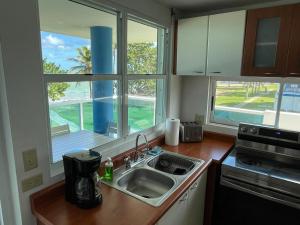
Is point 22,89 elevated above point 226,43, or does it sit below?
below

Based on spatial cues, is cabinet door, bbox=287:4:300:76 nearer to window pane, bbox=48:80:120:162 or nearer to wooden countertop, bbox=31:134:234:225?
wooden countertop, bbox=31:134:234:225

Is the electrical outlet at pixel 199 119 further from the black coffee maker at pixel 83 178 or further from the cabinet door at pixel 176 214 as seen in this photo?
the black coffee maker at pixel 83 178

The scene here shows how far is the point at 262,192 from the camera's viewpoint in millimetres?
1649

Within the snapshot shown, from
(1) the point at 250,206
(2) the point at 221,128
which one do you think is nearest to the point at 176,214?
(1) the point at 250,206

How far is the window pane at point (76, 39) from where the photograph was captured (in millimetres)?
1273

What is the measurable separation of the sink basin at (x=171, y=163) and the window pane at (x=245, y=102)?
0.83m

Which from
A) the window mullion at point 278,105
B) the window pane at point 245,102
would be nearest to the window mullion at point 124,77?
the window pane at point 245,102

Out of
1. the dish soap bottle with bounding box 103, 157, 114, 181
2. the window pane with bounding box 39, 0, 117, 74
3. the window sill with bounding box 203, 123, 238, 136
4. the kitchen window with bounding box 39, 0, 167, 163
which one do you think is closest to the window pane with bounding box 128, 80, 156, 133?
the kitchen window with bounding box 39, 0, 167, 163

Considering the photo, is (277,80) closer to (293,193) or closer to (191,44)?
(191,44)

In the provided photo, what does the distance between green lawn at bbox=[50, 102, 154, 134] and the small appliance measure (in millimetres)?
353

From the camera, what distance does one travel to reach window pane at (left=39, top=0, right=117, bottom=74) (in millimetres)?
1273

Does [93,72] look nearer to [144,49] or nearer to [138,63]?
[138,63]

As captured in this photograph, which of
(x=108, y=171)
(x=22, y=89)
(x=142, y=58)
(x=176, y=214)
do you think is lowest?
(x=176, y=214)

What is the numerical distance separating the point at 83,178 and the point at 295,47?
1816mm
